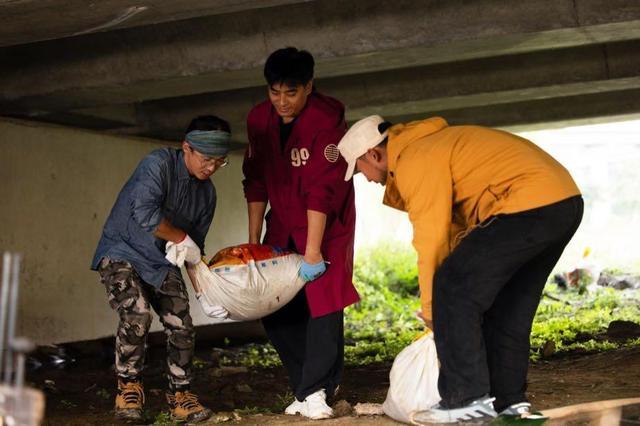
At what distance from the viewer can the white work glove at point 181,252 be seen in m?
5.19

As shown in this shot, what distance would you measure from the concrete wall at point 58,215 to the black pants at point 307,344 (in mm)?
4240

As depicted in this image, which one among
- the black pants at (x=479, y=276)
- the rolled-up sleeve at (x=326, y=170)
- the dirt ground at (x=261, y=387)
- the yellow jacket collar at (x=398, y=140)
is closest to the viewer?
the black pants at (x=479, y=276)

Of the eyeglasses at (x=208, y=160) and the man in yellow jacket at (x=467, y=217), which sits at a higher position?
the eyeglasses at (x=208, y=160)

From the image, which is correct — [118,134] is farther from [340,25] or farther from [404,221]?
[404,221]

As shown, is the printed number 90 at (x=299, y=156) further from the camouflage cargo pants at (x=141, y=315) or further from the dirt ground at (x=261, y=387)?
the dirt ground at (x=261, y=387)

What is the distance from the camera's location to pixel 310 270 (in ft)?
17.6

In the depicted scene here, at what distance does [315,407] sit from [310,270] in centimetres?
74

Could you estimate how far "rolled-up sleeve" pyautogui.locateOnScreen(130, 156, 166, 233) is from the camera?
515cm

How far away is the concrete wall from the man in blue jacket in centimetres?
410

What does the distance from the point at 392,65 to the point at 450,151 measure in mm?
3610

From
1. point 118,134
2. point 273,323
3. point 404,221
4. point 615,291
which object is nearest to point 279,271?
point 273,323

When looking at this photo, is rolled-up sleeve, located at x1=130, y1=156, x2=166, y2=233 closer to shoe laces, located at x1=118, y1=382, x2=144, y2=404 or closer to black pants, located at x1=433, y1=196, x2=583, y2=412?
shoe laces, located at x1=118, y1=382, x2=144, y2=404

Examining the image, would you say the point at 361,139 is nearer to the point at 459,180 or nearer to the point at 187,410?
the point at 459,180

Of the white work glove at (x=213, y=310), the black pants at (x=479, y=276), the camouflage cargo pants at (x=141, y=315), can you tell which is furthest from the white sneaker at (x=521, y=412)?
the camouflage cargo pants at (x=141, y=315)
